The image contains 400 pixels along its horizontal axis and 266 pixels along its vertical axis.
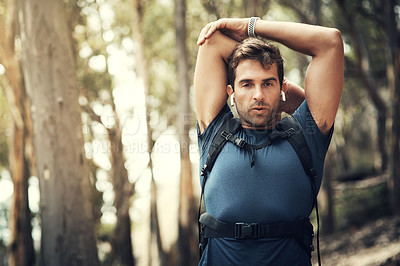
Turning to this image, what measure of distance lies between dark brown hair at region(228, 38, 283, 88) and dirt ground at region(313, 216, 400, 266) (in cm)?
588

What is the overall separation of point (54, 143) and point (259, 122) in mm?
2818

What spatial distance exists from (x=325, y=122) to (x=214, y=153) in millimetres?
696

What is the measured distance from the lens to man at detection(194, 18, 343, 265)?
7.41 ft

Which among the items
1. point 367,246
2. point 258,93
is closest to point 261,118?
point 258,93

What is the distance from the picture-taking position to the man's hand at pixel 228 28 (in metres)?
2.52

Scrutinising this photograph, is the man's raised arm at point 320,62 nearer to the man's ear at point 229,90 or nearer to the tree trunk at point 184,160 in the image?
the man's ear at point 229,90

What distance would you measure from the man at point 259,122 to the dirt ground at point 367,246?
18.5 feet

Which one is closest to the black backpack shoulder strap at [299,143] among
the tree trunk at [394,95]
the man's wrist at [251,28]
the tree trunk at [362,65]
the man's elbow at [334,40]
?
the man's elbow at [334,40]

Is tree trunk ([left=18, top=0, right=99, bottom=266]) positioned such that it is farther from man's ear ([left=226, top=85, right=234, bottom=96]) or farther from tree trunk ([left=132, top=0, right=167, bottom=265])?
tree trunk ([left=132, top=0, right=167, bottom=265])

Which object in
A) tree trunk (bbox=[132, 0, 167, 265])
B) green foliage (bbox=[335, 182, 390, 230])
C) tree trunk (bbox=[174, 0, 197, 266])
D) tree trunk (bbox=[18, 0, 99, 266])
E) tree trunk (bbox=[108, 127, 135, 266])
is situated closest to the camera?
tree trunk (bbox=[18, 0, 99, 266])

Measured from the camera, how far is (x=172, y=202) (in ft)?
76.7

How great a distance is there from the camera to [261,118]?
237 cm

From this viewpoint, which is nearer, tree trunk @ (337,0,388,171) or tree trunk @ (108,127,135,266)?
tree trunk @ (108,127,135,266)

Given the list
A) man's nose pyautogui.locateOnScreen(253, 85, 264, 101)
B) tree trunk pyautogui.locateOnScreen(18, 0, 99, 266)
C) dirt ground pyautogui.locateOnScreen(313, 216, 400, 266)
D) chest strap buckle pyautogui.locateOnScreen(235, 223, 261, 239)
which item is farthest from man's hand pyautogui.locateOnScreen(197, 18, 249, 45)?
dirt ground pyautogui.locateOnScreen(313, 216, 400, 266)
